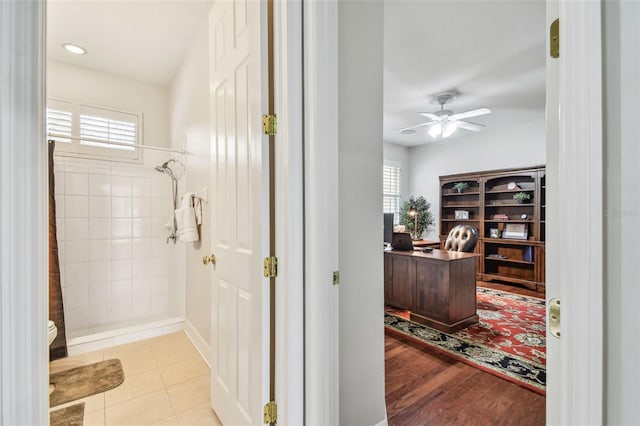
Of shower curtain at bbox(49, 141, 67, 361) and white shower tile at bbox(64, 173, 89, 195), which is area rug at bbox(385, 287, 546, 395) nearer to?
shower curtain at bbox(49, 141, 67, 361)

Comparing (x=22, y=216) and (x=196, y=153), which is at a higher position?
(x=196, y=153)

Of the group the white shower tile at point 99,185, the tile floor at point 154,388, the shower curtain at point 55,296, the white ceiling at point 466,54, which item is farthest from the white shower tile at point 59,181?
the white ceiling at point 466,54

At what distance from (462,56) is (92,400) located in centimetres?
420

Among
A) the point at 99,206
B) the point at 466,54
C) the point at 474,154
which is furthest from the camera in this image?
the point at 474,154

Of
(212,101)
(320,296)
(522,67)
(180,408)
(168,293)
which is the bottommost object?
(180,408)

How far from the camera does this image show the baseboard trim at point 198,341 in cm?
248

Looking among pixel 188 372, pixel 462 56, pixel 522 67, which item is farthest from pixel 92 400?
pixel 522 67

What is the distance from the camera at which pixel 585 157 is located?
54cm

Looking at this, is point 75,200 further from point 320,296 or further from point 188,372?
point 320,296

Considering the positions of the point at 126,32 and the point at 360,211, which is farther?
the point at 126,32

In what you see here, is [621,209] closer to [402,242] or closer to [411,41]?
[411,41]

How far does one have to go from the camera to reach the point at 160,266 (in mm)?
3553

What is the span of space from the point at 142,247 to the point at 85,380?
4.96 ft

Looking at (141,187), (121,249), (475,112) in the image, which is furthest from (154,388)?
(475,112)
